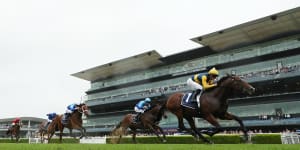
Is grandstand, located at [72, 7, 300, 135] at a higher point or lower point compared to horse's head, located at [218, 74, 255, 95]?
higher

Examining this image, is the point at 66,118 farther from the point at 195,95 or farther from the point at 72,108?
the point at 195,95

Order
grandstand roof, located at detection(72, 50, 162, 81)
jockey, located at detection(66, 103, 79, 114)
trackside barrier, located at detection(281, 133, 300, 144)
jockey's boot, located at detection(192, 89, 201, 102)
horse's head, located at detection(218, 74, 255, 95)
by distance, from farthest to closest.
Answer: grandstand roof, located at detection(72, 50, 162, 81) → jockey, located at detection(66, 103, 79, 114) → trackside barrier, located at detection(281, 133, 300, 144) → jockey's boot, located at detection(192, 89, 201, 102) → horse's head, located at detection(218, 74, 255, 95)

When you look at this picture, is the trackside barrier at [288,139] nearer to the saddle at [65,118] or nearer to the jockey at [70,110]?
the jockey at [70,110]

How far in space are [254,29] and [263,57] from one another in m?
3.59

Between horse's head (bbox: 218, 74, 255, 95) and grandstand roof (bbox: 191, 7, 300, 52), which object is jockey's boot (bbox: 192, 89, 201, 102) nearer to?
horse's head (bbox: 218, 74, 255, 95)

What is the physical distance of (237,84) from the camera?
8.44 metres

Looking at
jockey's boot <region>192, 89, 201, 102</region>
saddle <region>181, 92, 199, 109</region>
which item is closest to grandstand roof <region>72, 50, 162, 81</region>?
saddle <region>181, 92, 199, 109</region>

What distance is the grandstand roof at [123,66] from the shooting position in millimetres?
53656

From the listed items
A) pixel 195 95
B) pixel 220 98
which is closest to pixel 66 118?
pixel 195 95

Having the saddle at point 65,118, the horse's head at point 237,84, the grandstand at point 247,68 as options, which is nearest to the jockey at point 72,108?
the saddle at point 65,118

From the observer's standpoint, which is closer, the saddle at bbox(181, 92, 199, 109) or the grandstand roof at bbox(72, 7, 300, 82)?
the saddle at bbox(181, 92, 199, 109)

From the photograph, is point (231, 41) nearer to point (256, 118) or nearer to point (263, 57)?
point (263, 57)

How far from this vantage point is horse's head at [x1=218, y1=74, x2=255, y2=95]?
27.3ft

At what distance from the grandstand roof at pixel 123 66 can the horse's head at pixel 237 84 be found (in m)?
43.6
